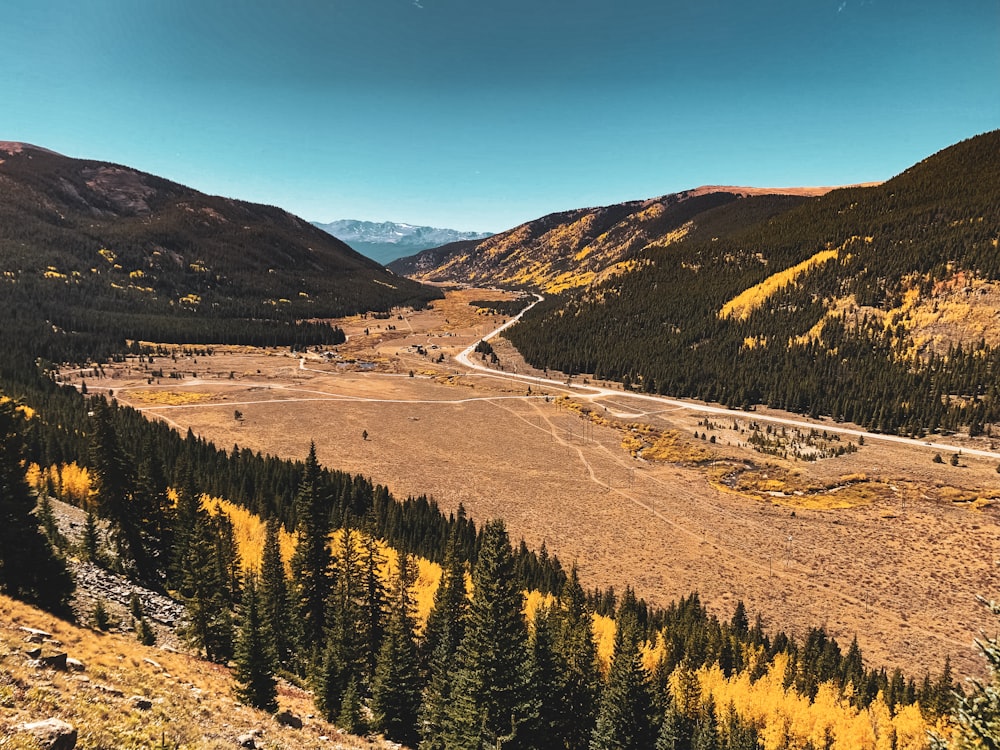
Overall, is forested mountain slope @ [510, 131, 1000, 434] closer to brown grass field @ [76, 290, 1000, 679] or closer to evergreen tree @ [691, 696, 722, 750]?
brown grass field @ [76, 290, 1000, 679]

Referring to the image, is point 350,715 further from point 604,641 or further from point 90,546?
point 90,546

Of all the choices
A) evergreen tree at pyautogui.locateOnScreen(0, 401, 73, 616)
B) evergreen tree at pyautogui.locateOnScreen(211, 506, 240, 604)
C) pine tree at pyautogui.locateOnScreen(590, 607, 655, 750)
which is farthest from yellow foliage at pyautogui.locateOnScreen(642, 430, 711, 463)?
evergreen tree at pyautogui.locateOnScreen(0, 401, 73, 616)

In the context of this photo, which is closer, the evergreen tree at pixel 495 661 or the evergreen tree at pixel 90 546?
the evergreen tree at pixel 495 661

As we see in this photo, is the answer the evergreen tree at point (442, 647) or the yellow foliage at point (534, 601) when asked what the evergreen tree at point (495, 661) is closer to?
the evergreen tree at point (442, 647)

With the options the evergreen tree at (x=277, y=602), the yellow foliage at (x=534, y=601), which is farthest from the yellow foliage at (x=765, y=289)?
the evergreen tree at (x=277, y=602)

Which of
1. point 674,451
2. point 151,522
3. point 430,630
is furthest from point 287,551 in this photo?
point 674,451
